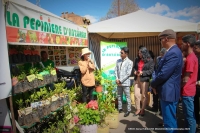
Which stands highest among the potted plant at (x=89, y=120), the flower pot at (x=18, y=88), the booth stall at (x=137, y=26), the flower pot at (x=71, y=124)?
the booth stall at (x=137, y=26)

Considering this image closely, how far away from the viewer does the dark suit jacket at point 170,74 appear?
1875mm

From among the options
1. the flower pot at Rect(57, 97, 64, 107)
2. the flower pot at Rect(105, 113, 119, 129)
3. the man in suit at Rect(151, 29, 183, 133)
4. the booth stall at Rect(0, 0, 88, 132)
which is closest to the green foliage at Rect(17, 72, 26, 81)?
the booth stall at Rect(0, 0, 88, 132)

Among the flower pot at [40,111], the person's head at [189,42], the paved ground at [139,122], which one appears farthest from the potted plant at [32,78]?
the person's head at [189,42]

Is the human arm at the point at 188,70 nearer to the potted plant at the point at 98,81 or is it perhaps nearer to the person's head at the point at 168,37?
the person's head at the point at 168,37

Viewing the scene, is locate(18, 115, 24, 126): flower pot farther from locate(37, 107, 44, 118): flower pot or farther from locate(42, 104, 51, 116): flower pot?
locate(42, 104, 51, 116): flower pot

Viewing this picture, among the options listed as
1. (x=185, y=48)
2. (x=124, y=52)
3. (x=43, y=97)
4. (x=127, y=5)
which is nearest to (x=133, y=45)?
(x=124, y=52)

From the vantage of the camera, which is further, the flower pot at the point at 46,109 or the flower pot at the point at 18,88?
the flower pot at the point at 46,109

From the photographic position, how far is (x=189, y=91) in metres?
2.18

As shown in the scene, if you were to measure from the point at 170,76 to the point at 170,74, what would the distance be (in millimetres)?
58

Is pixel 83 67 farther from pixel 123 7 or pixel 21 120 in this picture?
pixel 123 7

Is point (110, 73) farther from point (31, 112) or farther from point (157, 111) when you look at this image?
point (31, 112)

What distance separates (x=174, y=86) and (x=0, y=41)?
2616 millimetres

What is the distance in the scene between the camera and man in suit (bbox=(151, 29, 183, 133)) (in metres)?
1.88

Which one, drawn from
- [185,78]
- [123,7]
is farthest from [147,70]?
[123,7]
